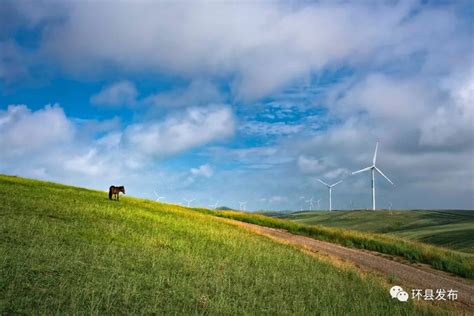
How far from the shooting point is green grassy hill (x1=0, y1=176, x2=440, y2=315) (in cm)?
1395

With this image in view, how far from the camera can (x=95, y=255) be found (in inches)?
768

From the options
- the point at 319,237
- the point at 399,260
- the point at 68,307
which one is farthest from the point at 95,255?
the point at 319,237

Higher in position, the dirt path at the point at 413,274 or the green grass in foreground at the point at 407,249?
the green grass in foreground at the point at 407,249

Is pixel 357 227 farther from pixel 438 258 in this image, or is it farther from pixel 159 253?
pixel 159 253

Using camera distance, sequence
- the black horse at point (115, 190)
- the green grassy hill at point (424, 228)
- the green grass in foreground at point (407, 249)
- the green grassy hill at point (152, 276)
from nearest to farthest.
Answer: the green grassy hill at point (152, 276) < the green grass in foreground at point (407, 249) < the black horse at point (115, 190) < the green grassy hill at point (424, 228)

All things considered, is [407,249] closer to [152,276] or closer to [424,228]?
[152,276]

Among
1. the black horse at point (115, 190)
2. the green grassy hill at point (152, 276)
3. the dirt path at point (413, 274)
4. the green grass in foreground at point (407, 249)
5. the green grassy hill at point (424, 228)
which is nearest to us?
the green grassy hill at point (152, 276)

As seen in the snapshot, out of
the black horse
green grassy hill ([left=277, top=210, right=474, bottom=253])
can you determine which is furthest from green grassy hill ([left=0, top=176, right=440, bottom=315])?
green grassy hill ([left=277, top=210, right=474, bottom=253])

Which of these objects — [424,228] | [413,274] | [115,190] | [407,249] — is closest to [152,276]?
[413,274]

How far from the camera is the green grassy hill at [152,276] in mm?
13953

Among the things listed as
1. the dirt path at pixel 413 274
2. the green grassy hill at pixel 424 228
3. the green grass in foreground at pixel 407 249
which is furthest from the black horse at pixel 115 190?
the green grassy hill at pixel 424 228

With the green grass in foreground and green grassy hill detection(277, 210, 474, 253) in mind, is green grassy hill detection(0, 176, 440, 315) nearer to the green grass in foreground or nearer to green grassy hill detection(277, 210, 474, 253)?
the green grass in foreground

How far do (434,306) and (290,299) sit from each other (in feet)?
22.9

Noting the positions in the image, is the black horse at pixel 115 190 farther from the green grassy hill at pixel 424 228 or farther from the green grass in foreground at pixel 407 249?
the green grassy hill at pixel 424 228
